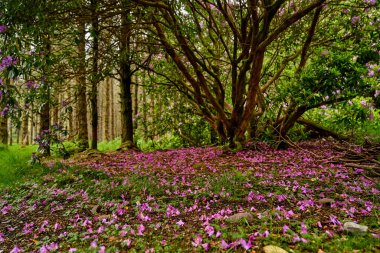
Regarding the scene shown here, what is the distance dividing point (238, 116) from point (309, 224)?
4.97m

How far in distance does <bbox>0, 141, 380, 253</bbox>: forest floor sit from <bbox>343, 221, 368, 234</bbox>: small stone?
1.5 inches

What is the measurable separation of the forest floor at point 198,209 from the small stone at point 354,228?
0.04 m

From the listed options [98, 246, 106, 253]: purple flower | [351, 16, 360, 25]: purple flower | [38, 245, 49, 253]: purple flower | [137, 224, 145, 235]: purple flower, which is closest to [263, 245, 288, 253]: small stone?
[137, 224, 145, 235]: purple flower

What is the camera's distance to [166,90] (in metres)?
11.4

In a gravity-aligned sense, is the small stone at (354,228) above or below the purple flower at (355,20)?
below

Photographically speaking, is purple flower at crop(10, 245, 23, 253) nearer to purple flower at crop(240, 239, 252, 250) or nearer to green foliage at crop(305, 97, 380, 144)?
purple flower at crop(240, 239, 252, 250)

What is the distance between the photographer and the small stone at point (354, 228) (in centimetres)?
264

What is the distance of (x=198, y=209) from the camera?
12.1ft

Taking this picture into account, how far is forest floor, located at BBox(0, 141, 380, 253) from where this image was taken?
273cm

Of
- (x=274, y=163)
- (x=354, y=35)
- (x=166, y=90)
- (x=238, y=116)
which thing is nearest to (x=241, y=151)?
(x=238, y=116)

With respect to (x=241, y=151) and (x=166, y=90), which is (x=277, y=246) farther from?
(x=166, y=90)

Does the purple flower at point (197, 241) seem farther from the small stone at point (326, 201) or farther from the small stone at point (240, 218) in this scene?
the small stone at point (326, 201)

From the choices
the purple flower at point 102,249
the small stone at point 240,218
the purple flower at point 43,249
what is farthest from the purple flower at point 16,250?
the small stone at point 240,218

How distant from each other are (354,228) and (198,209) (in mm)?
1730
